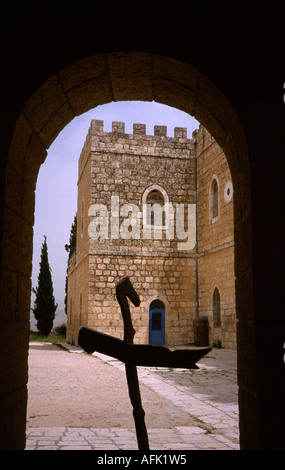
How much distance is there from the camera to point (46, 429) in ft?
14.6

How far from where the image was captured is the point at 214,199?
56.5ft

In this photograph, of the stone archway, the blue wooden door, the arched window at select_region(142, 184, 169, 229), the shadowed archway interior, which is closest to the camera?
the shadowed archway interior

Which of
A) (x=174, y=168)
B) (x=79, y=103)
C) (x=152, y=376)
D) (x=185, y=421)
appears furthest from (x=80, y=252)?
(x=79, y=103)

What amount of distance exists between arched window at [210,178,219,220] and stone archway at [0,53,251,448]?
14.0 meters

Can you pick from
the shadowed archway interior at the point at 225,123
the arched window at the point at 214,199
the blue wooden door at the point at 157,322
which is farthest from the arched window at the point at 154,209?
the shadowed archway interior at the point at 225,123

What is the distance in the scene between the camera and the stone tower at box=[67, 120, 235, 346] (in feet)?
56.0

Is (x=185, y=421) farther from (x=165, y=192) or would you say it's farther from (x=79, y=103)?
(x=165, y=192)

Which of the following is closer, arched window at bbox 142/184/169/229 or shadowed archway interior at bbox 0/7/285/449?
shadowed archway interior at bbox 0/7/285/449

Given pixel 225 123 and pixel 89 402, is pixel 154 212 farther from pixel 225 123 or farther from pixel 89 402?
pixel 225 123

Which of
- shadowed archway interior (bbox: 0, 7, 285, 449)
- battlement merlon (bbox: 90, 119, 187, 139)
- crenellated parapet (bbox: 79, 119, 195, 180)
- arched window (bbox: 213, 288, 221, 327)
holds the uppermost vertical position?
battlement merlon (bbox: 90, 119, 187, 139)

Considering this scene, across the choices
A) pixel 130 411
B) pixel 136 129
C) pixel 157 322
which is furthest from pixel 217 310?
pixel 130 411

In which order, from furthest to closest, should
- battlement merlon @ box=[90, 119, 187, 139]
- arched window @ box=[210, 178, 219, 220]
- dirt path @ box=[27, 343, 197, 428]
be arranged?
battlement merlon @ box=[90, 119, 187, 139] → arched window @ box=[210, 178, 219, 220] → dirt path @ box=[27, 343, 197, 428]

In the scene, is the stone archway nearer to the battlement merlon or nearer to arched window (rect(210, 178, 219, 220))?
arched window (rect(210, 178, 219, 220))

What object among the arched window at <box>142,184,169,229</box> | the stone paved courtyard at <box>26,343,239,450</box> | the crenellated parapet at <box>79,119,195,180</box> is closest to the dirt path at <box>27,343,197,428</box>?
the stone paved courtyard at <box>26,343,239,450</box>
